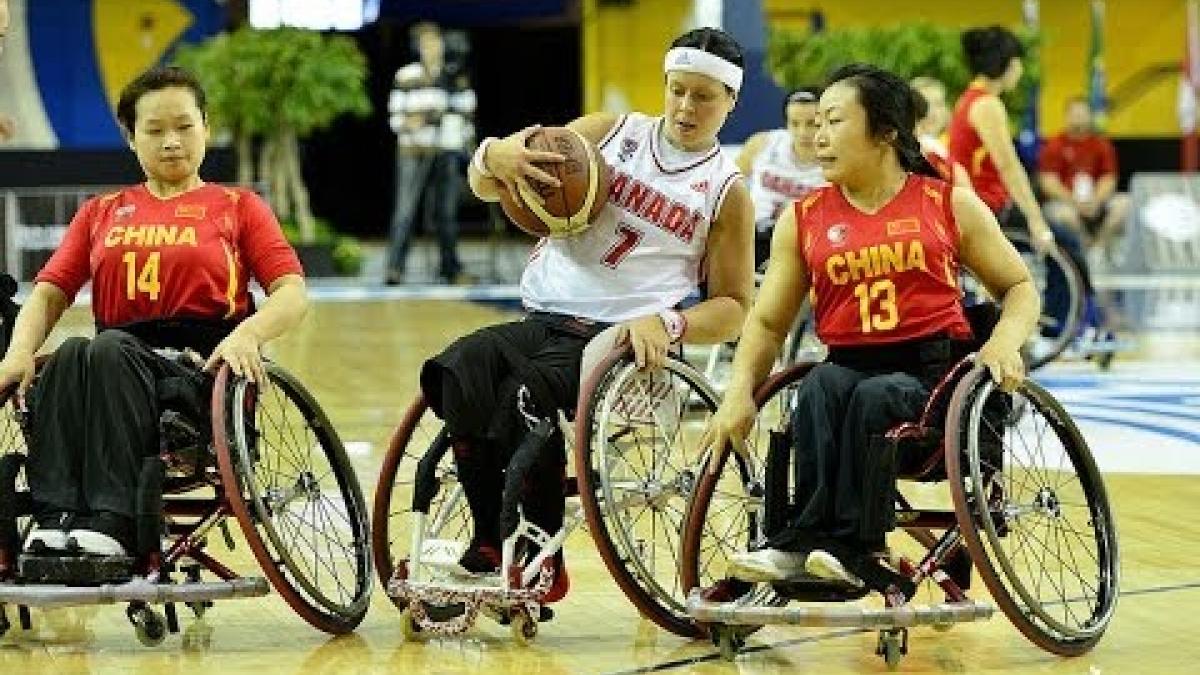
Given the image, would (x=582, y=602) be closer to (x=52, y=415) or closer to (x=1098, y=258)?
(x=52, y=415)

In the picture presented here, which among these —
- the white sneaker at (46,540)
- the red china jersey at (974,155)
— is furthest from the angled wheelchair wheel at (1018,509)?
the red china jersey at (974,155)

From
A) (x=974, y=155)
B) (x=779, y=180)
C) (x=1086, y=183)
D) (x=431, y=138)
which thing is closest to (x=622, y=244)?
(x=779, y=180)

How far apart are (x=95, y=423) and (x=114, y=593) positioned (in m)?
0.33

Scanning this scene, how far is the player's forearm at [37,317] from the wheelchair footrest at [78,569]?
1.62ft

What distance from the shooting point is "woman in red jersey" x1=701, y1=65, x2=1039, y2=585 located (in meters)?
4.76

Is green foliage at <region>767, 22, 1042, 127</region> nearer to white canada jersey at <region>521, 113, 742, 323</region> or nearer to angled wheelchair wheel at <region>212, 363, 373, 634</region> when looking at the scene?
white canada jersey at <region>521, 113, 742, 323</region>

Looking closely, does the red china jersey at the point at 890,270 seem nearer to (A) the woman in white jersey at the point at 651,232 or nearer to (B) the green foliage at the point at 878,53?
(A) the woman in white jersey at the point at 651,232

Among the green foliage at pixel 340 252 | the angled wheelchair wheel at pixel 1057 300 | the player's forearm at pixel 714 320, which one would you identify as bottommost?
the green foliage at pixel 340 252

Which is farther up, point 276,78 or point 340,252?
point 276,78

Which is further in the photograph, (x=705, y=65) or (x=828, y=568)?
(x=705, y=65)

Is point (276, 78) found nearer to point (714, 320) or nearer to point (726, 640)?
point (714, 320)

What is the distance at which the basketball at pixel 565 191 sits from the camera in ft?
17.4

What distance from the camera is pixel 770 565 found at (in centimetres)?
477

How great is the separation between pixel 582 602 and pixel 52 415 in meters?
1.28
